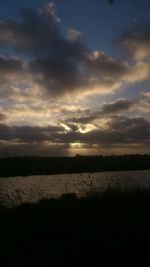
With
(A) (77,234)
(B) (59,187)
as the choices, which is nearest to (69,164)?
(B) (59,187)

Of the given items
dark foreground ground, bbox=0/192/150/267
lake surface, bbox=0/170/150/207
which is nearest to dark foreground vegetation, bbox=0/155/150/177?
lake surface, bbox=0/170/150/207

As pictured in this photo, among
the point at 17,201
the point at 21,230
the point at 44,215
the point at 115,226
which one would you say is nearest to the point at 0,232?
the point at 21,230

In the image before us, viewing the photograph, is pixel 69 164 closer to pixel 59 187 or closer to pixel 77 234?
pixel 59 187

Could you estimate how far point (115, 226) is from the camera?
11383 millimetres

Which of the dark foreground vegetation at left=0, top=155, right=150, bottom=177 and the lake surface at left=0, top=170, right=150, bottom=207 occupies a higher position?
the dark foreground vegetation at left=0, top=155, right=150, bottom=177

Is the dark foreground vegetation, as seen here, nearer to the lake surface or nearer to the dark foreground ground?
the lake surface

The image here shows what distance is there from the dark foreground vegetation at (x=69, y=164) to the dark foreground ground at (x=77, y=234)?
67705 mm

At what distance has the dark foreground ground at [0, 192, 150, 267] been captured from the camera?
28.0ft

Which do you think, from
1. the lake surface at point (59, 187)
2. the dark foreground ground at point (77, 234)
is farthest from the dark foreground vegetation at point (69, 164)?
the dark foreground ground at point (77, 234)

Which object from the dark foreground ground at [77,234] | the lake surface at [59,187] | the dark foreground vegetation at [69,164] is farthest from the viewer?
the dark foreground vegetation at [69,164]

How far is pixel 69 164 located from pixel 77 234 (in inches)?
3821

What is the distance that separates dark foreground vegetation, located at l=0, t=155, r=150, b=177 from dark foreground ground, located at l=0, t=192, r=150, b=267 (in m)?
67.7

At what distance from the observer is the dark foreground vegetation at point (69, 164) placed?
89175 millimetres

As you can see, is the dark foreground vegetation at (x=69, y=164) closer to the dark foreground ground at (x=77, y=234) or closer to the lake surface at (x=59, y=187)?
the lake surface at (x=59, y=187)
